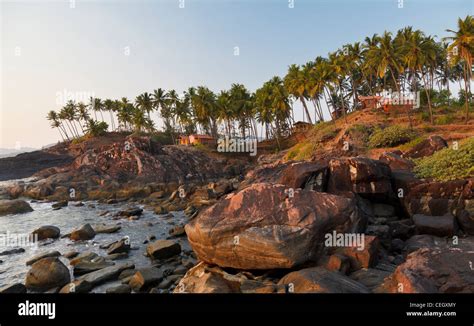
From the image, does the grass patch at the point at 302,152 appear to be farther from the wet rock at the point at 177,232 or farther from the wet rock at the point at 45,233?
the wet rock at the point at 45,233

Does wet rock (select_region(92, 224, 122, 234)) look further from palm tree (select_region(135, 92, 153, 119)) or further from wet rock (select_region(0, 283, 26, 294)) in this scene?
palm tree (select_region(135, 92, 153, 119))

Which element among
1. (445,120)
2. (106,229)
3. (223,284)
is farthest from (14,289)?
(445,120)

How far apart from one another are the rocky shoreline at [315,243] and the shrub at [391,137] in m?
18.0

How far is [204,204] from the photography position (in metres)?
29.9

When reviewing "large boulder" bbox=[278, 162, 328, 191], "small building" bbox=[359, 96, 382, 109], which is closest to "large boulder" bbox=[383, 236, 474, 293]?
"large boulder" bbox=[278, 162, 328, 191]

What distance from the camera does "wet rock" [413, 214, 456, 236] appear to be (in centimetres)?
1257

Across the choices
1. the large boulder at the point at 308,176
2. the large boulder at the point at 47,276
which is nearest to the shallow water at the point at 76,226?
the large boulder at the point at 47,276

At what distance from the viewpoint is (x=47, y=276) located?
12.1m

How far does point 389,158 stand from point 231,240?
17077 millimetres

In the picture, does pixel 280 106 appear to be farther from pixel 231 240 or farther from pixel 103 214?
pixel 231 240

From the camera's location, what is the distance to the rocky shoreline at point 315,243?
28.3 ft

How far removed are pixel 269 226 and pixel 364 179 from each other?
9292 millimetres
